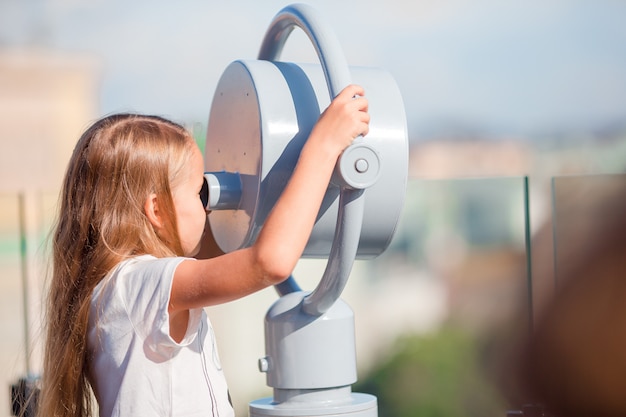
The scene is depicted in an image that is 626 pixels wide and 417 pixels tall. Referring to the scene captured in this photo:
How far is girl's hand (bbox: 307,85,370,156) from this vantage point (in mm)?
887

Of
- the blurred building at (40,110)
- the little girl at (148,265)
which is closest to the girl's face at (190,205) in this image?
the little girl at (148,265)

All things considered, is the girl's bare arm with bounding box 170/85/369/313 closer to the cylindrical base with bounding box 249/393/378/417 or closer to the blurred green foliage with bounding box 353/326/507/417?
the cylindrical base with bounding box 249/393/378/417

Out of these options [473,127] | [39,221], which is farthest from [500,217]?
[473,127]

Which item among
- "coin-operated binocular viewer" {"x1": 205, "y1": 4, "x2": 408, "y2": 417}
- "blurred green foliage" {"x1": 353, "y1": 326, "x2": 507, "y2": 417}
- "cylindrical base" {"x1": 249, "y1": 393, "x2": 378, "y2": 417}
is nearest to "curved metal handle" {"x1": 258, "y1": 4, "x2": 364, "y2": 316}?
"coin-operated binocular viewer" {"x1": 205, "y1": 4, "x2": 408, "y2": 417}

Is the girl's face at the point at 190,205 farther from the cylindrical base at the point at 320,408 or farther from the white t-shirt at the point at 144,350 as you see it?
the cylindrical base at the point at 320,408

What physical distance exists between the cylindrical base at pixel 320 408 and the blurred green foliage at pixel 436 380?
5.67ft

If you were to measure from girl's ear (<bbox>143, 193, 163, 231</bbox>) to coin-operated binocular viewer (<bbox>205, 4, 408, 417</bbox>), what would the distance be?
0.08 metres

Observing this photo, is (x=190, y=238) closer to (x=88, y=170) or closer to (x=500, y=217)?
(x=88, y=170)

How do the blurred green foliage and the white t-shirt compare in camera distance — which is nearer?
the white t-shirt

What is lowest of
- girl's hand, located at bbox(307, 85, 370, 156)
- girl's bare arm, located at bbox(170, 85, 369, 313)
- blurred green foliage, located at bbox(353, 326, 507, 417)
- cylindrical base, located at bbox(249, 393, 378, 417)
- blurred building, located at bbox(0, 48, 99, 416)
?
blurred green foliage, located at bbox(353, 326, 507, 417)

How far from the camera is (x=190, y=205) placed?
39.0 inches

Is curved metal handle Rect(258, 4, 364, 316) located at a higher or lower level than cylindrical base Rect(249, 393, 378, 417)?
higher

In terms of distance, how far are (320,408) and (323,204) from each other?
24 cm

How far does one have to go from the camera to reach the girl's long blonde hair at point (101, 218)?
0.97m
